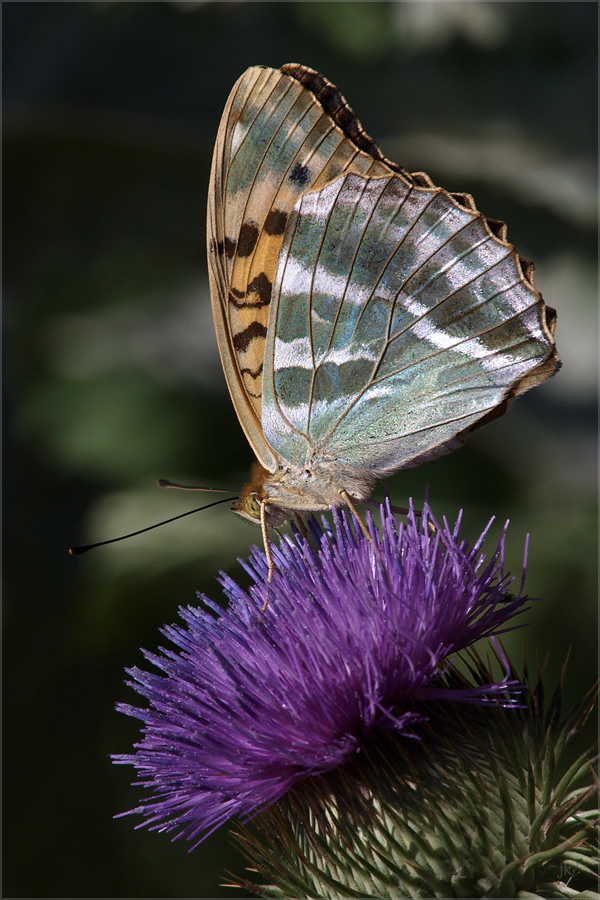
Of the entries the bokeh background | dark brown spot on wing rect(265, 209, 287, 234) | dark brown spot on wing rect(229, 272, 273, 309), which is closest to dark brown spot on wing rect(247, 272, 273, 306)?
dark brown spot on wing rect(229, 272, 273, 309)

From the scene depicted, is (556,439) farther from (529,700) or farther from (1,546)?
(1,546)

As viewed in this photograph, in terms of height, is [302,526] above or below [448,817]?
above

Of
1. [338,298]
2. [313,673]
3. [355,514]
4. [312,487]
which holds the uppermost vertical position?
[338,298]

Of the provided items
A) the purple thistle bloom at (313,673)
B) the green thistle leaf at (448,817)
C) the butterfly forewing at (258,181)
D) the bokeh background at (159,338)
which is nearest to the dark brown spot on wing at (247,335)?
the butterfly forewing at (258,181)

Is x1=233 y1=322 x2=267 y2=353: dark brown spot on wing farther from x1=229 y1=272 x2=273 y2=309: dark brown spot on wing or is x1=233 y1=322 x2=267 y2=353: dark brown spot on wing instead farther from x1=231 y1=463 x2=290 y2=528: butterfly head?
x1=231 y1=463 x2=290 y2=528: butterfly head

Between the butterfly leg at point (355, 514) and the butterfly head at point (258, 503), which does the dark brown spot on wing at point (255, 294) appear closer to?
the butterfly head at point (258, 503)

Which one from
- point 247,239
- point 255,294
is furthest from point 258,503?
point 247,239

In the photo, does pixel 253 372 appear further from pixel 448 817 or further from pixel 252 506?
pixel 448 817
